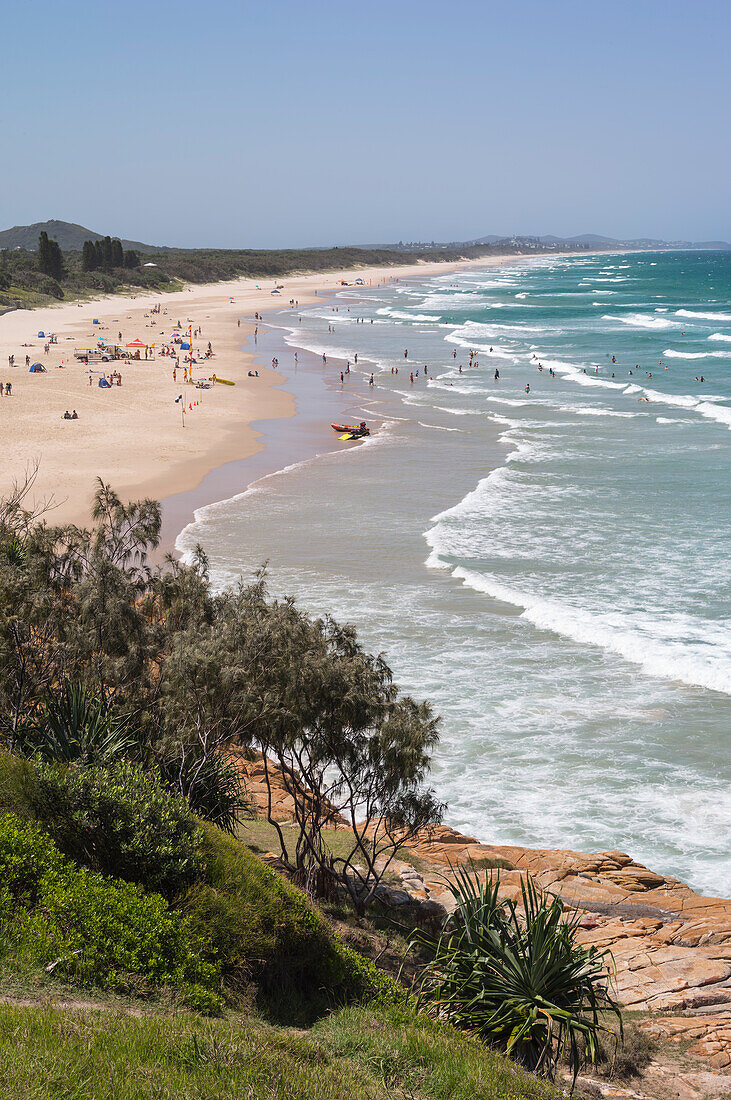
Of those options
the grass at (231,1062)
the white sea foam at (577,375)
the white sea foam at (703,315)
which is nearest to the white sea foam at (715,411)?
the white sea foam at (577,375)

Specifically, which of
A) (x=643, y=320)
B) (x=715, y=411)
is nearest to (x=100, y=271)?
(x=643, y=320)

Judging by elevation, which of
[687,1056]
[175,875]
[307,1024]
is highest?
[175,875]

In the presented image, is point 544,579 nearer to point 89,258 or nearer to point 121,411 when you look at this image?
point 121,411

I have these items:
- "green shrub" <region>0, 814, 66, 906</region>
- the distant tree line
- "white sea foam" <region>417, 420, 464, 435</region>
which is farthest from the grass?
the distant tree line

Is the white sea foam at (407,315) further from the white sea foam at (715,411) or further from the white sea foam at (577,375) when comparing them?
the white sea foam at (715,411)

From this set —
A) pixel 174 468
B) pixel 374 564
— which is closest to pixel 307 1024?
pixel 374 564

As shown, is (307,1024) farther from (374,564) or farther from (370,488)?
(370,488)
